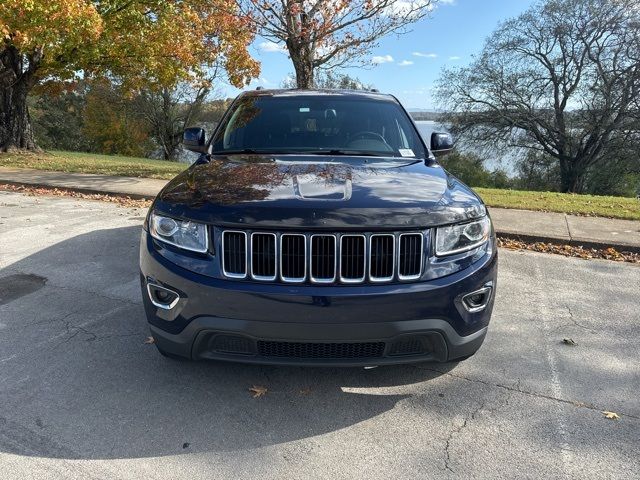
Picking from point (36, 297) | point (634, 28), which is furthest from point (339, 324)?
point (634, 28)

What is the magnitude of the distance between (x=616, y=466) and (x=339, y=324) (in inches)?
58.4

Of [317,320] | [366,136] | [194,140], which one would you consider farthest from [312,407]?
[194,140]

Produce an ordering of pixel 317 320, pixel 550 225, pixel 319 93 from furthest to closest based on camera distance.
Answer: pixel 550 225
pixel 319 93
pixel 317 320

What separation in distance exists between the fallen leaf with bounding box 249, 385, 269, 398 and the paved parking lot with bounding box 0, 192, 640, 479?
0.03 m

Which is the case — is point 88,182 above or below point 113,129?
below

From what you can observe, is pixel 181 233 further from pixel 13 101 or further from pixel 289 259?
pixel 13 101

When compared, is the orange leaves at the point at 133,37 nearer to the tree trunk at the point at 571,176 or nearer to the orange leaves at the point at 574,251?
the orange leaves at the point at 574,251

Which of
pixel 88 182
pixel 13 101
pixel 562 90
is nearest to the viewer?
pixel 88 182

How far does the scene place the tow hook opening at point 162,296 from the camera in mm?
2709

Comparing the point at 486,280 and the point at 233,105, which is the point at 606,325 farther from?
the point at 233,105

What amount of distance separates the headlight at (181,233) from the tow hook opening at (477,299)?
1.42 meters

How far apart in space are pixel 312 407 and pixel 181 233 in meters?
1.22

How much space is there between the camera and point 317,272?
8.62 feet

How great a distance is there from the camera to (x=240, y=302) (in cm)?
256
